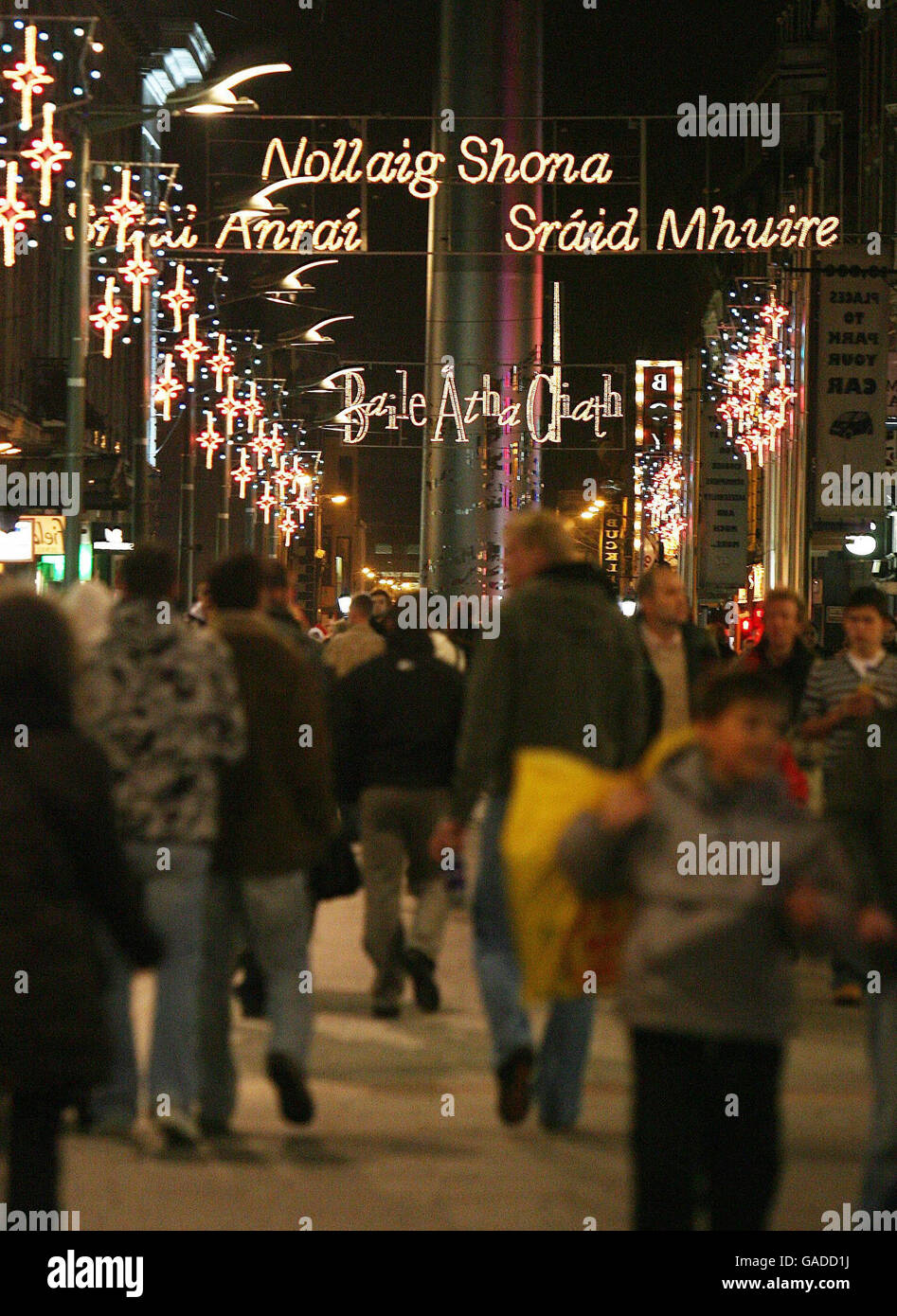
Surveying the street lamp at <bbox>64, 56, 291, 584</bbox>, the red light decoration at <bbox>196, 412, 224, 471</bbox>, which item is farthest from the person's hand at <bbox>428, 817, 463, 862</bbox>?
the red light decoration at <bbox>196, 412, 224, 471</bbox>

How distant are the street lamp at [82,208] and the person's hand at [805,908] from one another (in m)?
18.1

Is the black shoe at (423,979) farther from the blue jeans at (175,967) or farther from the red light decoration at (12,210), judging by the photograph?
the red light decoration at (12,210)

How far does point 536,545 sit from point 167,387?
29.2 metres

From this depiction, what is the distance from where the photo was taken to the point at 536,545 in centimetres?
848

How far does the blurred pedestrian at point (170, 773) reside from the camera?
7500mm

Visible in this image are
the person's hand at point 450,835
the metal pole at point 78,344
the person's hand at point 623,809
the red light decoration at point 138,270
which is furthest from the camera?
the red light decoration at point 138,270

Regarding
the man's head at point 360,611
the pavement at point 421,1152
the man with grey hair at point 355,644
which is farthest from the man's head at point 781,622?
the man's head at point 360,611

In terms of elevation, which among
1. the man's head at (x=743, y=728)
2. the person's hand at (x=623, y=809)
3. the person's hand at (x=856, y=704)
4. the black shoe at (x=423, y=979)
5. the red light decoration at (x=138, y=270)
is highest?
the red light decoration at (x=138, y=270)

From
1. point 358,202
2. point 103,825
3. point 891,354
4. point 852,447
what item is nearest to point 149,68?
point 891,354

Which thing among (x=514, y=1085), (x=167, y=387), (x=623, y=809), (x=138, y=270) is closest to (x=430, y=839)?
(x=514, y=1085)

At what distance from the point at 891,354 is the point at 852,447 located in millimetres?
9919

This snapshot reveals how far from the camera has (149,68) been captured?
73.5 metres

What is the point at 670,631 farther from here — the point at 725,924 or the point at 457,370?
the point at 457,370

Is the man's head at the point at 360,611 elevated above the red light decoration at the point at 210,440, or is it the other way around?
the red light decoration at the point at 210,440
